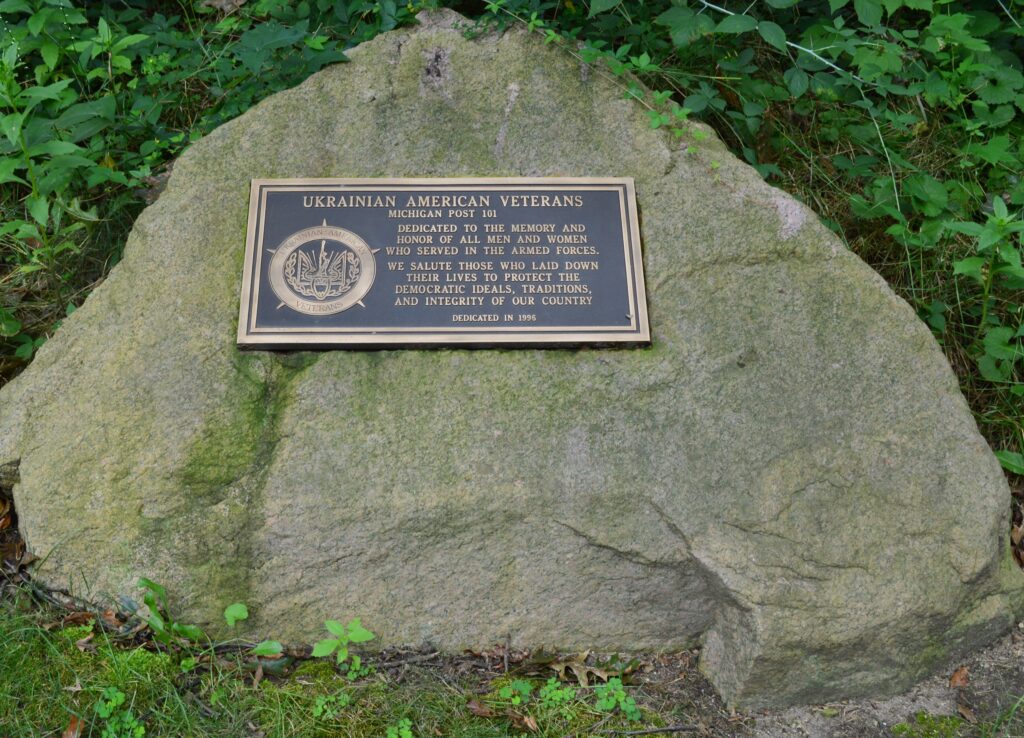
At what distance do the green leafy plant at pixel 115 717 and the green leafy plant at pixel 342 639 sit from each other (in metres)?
0.55

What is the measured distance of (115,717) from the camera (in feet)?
8.20

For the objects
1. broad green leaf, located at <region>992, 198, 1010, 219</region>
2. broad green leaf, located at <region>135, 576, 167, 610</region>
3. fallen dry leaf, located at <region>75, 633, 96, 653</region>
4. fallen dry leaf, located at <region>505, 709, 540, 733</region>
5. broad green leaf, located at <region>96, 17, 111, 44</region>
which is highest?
broad green leaf, located at <region>96, 17, 111, 44</region>

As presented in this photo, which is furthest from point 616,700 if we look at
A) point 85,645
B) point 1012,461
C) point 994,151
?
point 994,151

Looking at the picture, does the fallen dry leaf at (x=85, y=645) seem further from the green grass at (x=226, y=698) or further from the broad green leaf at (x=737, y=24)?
the broad green leaf at (x=737, y=24)

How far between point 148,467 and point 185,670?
2.16 feet

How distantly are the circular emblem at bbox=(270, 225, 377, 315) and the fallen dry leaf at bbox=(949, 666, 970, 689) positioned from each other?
240 cm

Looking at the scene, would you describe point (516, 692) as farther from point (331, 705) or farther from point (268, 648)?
point (268, 648)

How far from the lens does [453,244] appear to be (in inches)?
122

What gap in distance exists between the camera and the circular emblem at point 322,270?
297cm

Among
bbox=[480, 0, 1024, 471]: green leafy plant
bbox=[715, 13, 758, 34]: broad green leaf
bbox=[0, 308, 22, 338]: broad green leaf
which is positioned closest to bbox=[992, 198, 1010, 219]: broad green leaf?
bbox=[480, 0, 1024, 471]: green leafy plant

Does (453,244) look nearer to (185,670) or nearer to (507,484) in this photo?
(507,484)

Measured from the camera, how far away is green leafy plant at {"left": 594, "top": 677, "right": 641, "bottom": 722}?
2.66 meters

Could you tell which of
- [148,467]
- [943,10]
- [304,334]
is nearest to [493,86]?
[304,334]

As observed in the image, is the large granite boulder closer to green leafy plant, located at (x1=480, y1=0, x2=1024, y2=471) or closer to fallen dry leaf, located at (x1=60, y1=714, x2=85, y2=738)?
fallen dry leaf, located at (x1=60, y1=714, x2=85, y2=738)
